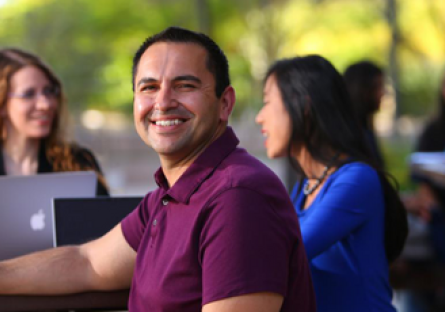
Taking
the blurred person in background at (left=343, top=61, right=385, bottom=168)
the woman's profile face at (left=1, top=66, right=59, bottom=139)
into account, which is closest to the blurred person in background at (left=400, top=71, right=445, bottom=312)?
the blurred person in background at (left=343, top=61, right=385, bottom=168)

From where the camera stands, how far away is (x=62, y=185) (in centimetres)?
250

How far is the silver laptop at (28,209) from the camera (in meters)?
2.40

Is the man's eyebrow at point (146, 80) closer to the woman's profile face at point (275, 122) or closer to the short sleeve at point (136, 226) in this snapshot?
the short sleeve at point (136, 226)

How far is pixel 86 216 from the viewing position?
2.44m

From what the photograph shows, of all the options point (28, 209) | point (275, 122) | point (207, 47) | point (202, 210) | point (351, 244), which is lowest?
point (351, 244)

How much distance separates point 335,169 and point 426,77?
58.7 feet

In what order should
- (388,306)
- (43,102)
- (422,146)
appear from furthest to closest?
Result: (422,146)
(43,102)
(388,306)

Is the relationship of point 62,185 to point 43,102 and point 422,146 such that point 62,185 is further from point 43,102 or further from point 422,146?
point 422,146

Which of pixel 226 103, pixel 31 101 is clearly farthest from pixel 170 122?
pixel 31 101

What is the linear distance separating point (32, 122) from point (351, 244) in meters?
1.89

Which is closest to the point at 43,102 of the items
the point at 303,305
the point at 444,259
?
the point at 303,305

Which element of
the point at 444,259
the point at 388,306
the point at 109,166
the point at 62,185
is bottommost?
the point at 109,166

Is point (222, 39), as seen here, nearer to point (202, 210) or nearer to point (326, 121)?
point (326, 121)

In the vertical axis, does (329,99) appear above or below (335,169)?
above
